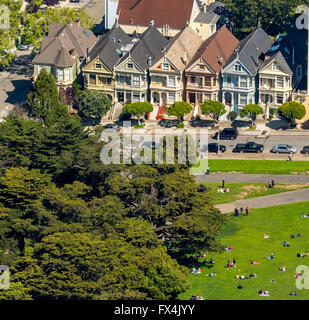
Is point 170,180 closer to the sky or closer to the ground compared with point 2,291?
closer to the sky

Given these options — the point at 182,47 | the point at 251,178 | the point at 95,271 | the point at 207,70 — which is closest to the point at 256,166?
the point at 251,178

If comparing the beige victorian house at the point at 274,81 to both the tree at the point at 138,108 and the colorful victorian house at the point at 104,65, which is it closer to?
the tree at the point at 138,108

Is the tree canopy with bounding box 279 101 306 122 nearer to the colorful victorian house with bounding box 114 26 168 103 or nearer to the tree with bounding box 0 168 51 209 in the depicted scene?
the colorful victorian house with bounding box 114 26 168 103

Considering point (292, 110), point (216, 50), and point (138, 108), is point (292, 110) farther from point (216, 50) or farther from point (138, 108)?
point (138, 108)

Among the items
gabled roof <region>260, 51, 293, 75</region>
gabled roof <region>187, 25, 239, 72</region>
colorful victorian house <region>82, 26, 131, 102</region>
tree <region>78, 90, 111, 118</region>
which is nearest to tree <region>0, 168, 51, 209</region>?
tree <region>78, 90, 111, 118</region>

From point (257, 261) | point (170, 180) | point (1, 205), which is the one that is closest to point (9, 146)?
point (1, 205)
